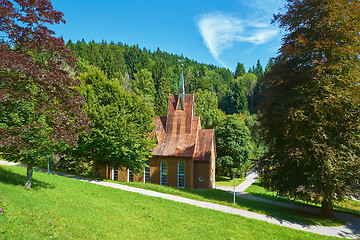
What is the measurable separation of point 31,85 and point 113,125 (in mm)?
9165

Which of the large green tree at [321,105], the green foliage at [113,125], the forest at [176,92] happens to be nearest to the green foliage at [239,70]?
the forest at [176,92]

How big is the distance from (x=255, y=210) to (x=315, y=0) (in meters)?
14.5

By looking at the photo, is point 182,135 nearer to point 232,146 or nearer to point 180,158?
point 180,158

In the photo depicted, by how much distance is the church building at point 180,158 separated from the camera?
26078mm

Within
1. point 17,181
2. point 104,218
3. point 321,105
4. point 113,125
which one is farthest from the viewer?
point 113,125

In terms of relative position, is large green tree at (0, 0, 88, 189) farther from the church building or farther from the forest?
the church building

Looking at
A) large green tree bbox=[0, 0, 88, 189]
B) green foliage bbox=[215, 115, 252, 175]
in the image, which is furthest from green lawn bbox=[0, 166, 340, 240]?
green foliage bbox=[215, 115, 252, 175]

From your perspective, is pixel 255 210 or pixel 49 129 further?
pixel 255 210

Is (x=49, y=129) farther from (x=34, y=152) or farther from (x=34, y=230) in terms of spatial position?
(x=34, y=230)

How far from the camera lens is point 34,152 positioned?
33.3ft

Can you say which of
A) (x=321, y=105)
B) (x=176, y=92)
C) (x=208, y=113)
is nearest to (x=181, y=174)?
(x=321, y=105)

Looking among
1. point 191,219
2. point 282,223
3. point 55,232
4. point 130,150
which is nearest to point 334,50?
point 282,223

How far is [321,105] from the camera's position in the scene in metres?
15.1

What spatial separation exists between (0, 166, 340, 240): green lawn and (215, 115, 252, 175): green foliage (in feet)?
76.5
